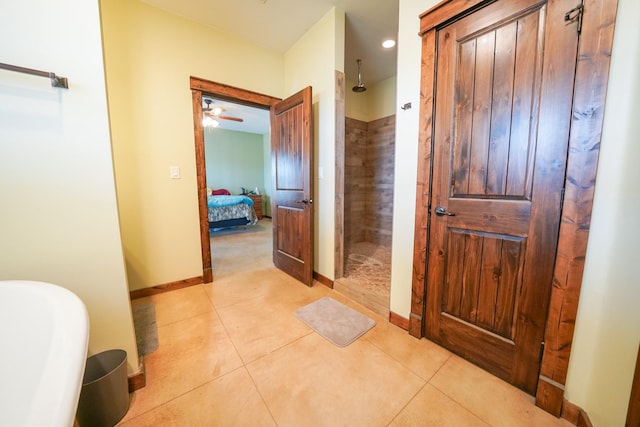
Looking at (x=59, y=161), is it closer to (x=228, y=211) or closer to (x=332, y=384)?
(x=332, y=384)

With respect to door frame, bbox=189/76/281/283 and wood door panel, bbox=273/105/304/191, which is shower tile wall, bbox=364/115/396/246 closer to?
wood door panel, bbox=273/105/304/191

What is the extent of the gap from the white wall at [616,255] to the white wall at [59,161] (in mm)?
2242

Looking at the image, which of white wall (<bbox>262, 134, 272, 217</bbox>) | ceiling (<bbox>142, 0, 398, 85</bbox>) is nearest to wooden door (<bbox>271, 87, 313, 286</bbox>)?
ceiling (<bbox>142, 0, 398, 85</bbox>)

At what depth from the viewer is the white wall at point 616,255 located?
90 centimetres

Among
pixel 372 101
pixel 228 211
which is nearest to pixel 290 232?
pixel 372 101

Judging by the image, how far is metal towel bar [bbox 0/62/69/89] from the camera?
36.0 inches

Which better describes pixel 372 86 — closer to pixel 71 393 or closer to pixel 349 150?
pixel 349 150

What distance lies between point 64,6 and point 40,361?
1432 millimetres

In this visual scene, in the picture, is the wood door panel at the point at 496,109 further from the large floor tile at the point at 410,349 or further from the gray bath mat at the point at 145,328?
the gray bath mat at the point at 145,328

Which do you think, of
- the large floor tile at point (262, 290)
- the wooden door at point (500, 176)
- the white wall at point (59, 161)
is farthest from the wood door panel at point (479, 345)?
the white wall at point (59, 161)

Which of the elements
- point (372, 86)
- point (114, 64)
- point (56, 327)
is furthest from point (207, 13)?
point (56, 327)

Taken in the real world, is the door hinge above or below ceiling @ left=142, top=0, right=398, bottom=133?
below

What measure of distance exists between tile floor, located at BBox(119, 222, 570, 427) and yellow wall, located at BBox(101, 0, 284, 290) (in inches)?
29.3

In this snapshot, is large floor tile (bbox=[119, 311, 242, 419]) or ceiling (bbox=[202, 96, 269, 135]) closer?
large floor tile (bbox=[119, 311, 242, 419])
